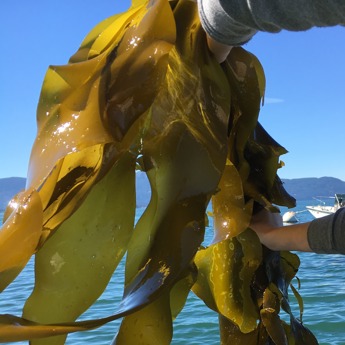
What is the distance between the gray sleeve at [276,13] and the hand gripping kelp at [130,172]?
0.24 m

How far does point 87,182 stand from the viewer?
2.91ft

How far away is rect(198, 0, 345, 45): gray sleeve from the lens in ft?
1.78

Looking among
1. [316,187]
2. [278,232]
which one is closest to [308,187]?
[316,187]

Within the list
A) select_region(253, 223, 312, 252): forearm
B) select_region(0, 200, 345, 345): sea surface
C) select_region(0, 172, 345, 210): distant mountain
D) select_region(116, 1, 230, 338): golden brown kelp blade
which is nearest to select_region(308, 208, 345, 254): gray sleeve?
select_region(253, 223, 312, 252): forearm

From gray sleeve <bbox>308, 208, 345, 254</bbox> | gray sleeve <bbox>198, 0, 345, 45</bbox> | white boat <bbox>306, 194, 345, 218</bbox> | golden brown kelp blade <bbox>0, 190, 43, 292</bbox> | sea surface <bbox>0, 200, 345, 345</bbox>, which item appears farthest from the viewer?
white boat <bbox>306, 194, 345, 218</bbox>

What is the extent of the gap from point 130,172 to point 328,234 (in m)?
0.38

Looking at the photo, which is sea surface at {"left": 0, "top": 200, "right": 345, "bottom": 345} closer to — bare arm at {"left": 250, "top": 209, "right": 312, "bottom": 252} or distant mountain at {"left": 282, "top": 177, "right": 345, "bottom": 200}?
bare arm at {"left": 250, "top": 209, "right": 312, "bottom": 252}

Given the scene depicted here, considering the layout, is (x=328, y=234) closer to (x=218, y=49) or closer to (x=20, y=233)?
(x=218, y=49)

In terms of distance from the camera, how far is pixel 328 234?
1.13m

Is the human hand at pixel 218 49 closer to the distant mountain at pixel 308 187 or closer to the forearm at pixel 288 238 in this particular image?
the forearm at pixel 288 238

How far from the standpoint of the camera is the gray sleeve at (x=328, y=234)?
1.13m

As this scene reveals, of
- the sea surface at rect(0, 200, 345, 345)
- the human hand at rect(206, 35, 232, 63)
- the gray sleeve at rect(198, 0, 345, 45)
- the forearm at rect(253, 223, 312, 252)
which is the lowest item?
the sea surface at rect(0, 200, 345, 345)

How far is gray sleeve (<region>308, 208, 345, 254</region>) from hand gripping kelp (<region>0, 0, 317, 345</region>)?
125mm

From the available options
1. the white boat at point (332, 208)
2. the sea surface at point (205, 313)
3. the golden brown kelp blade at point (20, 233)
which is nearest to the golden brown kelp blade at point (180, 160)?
the golden brown kelp blade at point (20, 233)
